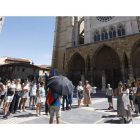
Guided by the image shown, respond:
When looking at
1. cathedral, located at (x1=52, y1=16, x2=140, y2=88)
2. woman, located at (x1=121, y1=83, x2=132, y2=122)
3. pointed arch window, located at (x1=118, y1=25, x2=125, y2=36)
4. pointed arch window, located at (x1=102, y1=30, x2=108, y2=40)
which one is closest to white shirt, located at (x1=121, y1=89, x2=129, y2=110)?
woman, located at (x1=121, y1=83, x2=132, y2=122)

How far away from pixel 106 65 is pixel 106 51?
2339mm

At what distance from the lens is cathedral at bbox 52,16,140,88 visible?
1359cm

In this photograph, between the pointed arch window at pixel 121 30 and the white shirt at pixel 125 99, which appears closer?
the white shirt at pixel 125 99

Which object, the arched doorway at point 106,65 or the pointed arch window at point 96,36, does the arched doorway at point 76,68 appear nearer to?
the arched doorway at point 106,65

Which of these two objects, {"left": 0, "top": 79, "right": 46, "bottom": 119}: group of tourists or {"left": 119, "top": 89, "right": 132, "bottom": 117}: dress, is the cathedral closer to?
{"left": 119, "top": 89, "right": 132, "bottom": 117}: dress

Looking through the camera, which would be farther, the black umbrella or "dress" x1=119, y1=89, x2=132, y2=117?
"dress" x1=119, y1=89, x2=132, y2=117

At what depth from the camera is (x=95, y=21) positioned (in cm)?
2034

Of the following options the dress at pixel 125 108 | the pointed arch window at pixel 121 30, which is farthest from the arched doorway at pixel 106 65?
the dress at pixel 125 108

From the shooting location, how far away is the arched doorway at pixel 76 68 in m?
18.5

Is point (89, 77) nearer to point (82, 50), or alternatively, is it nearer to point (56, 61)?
point (82, 50)
